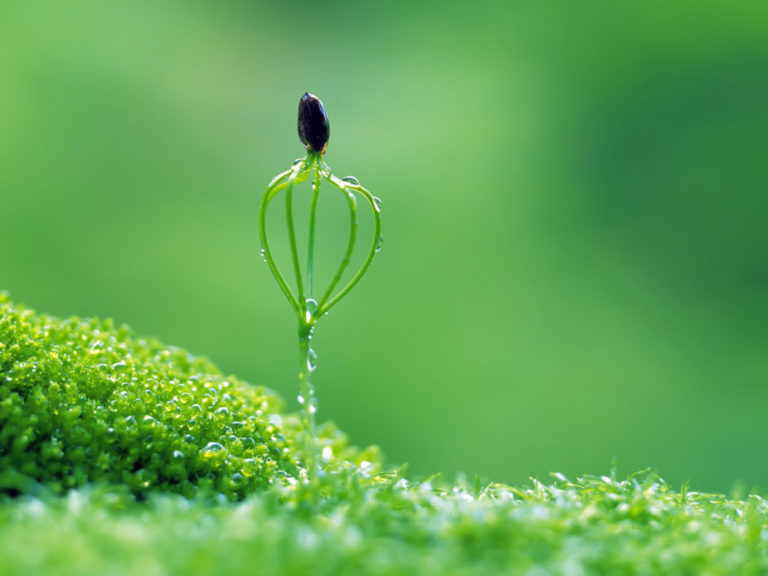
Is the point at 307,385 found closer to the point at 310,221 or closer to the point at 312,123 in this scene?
the point at 310,221

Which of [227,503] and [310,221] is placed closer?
[227,503]

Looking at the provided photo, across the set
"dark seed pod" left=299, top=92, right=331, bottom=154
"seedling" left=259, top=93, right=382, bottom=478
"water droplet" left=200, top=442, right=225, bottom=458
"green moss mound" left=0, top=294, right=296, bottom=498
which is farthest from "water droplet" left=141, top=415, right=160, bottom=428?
"dark seed pod" left=299, top=92, right=331, bottom=154

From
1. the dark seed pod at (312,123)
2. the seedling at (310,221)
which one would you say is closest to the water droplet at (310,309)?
the seedling at (310,221)

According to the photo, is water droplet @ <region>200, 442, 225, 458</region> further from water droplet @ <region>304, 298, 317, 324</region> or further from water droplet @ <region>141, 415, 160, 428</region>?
water droplet @ <region>304, 298, 317, 324</region>

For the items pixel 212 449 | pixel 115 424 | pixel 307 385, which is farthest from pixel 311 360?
pixel 115 424

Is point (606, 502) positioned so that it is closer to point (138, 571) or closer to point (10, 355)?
point (138, 571)

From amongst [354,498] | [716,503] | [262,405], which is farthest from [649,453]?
[354,498]

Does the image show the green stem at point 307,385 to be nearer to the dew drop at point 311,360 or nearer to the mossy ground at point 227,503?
the dew drop at point 311,360

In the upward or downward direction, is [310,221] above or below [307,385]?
above
